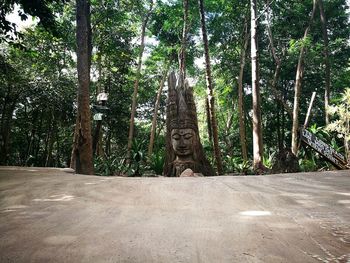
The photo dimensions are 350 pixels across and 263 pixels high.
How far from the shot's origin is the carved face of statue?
7.59 meters

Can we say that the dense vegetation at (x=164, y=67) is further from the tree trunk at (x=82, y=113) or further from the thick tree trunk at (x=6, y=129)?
the tree trunk at (x=82, y=113)

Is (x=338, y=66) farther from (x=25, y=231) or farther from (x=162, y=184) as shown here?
(x=25, y=231)

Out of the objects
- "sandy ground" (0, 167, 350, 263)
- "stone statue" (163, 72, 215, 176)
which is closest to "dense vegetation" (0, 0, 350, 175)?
"stone statue" (163, 72, 215, 176)

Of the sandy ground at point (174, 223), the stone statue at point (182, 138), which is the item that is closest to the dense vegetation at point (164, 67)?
the stone statue at point (182, 138)

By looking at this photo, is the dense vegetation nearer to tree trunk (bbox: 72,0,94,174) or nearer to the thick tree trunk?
the thick tree trunk

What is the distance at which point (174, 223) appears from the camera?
227 centimetres

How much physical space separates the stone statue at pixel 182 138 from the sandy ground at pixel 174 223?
402 cm

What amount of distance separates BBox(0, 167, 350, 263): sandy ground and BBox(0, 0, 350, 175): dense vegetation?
5.96m

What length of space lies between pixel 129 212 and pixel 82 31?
5847 mm

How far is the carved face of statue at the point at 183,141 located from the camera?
759cm

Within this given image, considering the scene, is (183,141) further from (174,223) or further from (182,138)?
(174,223)

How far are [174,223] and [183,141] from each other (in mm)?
5382

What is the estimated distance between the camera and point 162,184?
379cm

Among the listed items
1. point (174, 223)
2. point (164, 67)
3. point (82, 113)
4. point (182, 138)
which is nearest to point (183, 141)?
point (182, 138)
